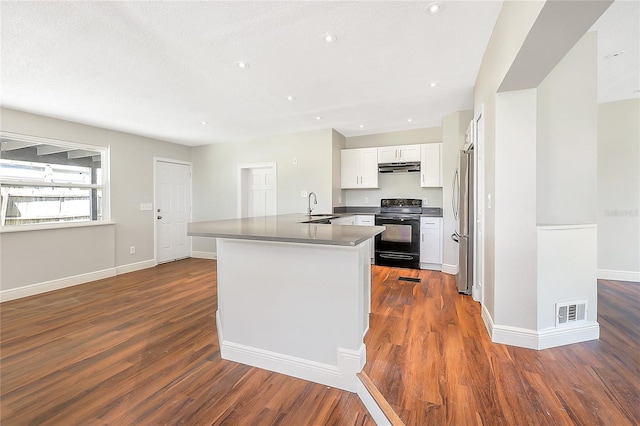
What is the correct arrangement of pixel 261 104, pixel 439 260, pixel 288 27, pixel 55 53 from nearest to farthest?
1. pixel 288 27
2. pixel 55 53
3. pixel 261 104
4. pixel 439 260

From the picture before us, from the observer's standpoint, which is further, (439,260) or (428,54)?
(439,260)

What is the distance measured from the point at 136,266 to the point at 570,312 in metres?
5.88

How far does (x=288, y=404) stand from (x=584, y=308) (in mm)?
A: 2283

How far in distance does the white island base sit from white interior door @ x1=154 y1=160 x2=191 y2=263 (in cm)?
398

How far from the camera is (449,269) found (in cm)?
430

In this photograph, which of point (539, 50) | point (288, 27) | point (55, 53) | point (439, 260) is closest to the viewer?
point (539, 50)

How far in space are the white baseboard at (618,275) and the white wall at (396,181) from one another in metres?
2.26

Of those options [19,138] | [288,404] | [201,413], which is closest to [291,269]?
[288,404]

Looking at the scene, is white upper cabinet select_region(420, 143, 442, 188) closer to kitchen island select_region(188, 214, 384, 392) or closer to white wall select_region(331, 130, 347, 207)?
white wall select_region(331, 130, 347, 207)

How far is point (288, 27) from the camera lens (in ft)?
6.61

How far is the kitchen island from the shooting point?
174 centimetres

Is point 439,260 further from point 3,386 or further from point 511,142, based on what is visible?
point 3,386

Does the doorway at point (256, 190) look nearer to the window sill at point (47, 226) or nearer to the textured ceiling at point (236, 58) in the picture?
→ the textured ceiling at point (236, 58)

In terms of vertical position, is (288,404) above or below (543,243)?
below
